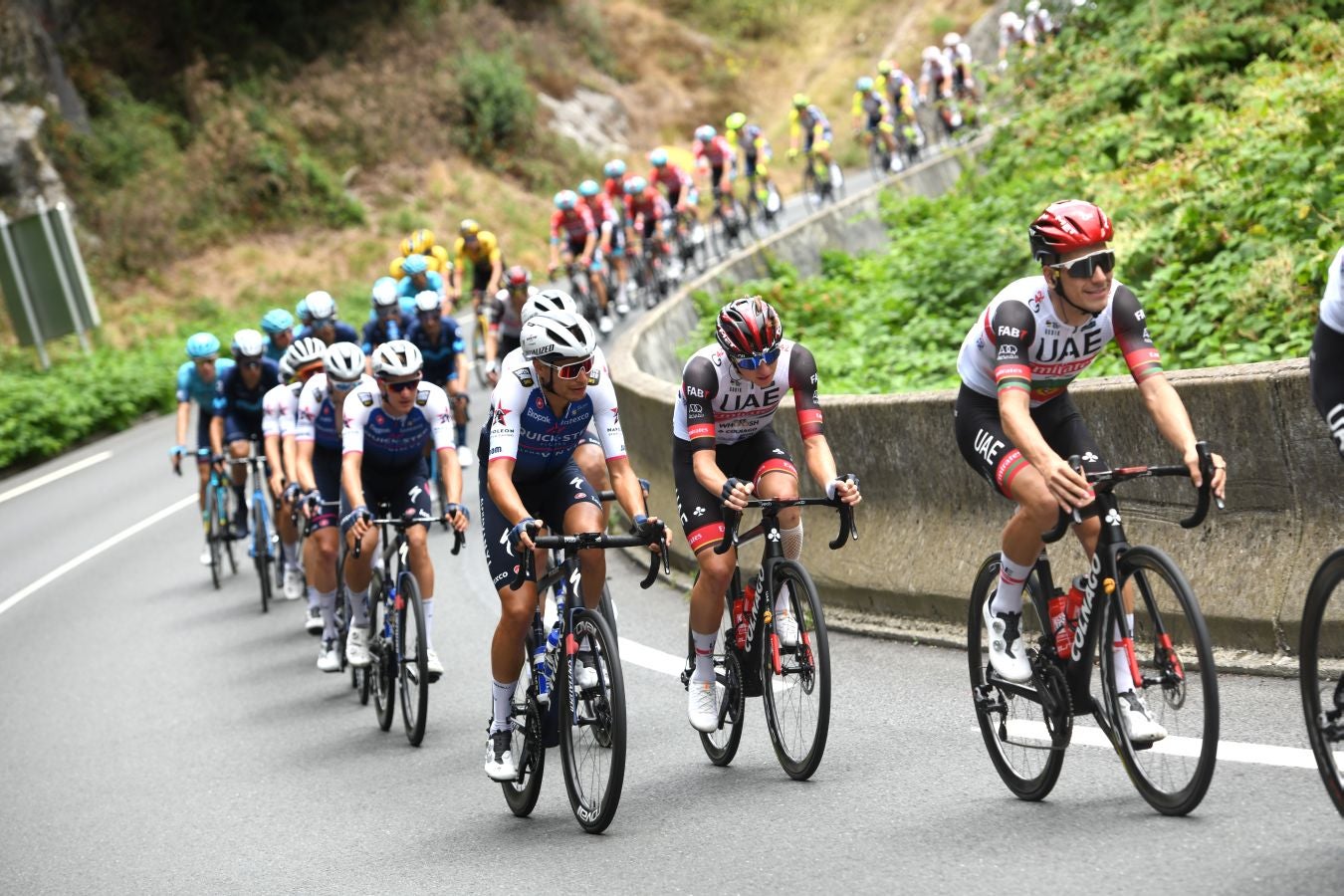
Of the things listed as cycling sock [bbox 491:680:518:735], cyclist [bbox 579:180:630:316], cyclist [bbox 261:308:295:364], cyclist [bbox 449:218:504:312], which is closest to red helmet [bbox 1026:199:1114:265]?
cycling sock [bbox 491:680:518:735]

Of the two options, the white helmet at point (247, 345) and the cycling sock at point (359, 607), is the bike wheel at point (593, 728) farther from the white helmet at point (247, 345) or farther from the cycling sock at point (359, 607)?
the white helmet at point (247, 345)

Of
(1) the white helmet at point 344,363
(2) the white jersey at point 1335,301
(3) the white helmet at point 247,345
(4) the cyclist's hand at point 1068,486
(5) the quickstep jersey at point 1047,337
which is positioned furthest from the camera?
(3) the white helmet at point 247,345

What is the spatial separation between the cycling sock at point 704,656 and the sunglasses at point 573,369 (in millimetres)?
1304

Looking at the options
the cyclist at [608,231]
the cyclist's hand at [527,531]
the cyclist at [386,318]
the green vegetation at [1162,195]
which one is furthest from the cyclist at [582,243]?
the cyclist's hand at [527,531]

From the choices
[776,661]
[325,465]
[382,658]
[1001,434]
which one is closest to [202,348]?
[325,465]

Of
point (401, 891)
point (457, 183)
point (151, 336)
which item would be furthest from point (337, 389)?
point (457, 183)

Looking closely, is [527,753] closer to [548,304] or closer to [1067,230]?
[548,304]

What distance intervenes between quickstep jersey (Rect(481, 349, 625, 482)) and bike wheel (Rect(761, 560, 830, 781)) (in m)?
1.05

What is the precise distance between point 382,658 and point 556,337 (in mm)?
3209

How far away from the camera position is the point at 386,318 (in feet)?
49.4

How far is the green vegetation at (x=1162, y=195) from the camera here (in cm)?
1165

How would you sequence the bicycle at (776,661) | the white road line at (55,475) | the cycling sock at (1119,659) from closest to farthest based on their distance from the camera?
the cycling sock at (1119,659), the bicycle at (776,661), the white road line at (55,475)

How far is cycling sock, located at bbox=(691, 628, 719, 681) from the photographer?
287 inches

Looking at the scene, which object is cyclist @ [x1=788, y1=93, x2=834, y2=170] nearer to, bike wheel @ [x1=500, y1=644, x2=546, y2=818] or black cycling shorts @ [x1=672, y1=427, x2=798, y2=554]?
black cycling shorts @ [x1=672, y1=427, x2=798, y2=554]
